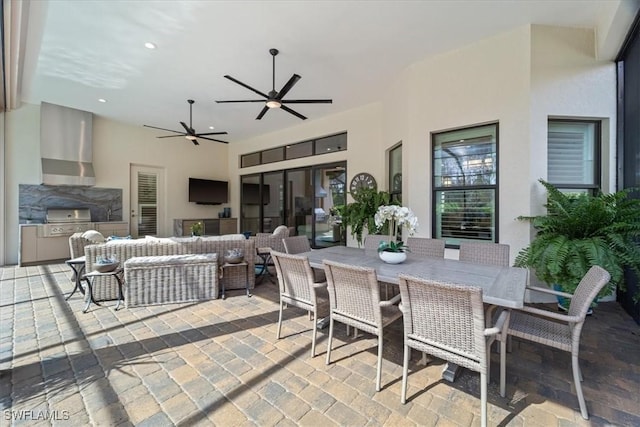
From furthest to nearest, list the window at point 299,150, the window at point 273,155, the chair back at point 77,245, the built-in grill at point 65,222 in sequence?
the window at point 273,155
the window at point 299,150
the built-in grill at point 65,222
the chair back at point 77,245

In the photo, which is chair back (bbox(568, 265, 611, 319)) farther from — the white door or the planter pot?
the white door

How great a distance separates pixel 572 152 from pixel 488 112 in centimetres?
120

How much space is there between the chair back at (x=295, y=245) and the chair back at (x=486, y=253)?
1832 millimetres

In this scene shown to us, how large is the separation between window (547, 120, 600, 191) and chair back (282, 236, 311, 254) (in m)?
3.28

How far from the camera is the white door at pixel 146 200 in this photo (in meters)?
7.54

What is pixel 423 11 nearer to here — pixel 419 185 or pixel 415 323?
pixel 419 185

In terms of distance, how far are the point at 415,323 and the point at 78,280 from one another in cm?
440

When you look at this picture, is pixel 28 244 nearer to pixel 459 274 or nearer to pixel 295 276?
pixel 295 276

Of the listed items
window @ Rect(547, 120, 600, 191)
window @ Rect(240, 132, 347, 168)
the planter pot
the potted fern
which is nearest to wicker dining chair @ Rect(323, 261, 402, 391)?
the planter pot

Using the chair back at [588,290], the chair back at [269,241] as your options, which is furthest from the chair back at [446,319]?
the chair back at [269,241]

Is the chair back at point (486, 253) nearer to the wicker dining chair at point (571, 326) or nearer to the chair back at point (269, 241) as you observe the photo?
the wicker dining chair at point (571, 326)

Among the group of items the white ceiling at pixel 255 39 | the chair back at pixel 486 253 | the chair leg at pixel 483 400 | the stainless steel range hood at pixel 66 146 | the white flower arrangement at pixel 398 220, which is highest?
the white ceiling at pixel 255 39

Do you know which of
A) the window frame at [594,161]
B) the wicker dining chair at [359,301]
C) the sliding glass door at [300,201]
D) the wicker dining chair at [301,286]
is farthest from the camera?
the sliding glass door at [300,201]

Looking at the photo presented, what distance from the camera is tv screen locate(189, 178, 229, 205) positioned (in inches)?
332
